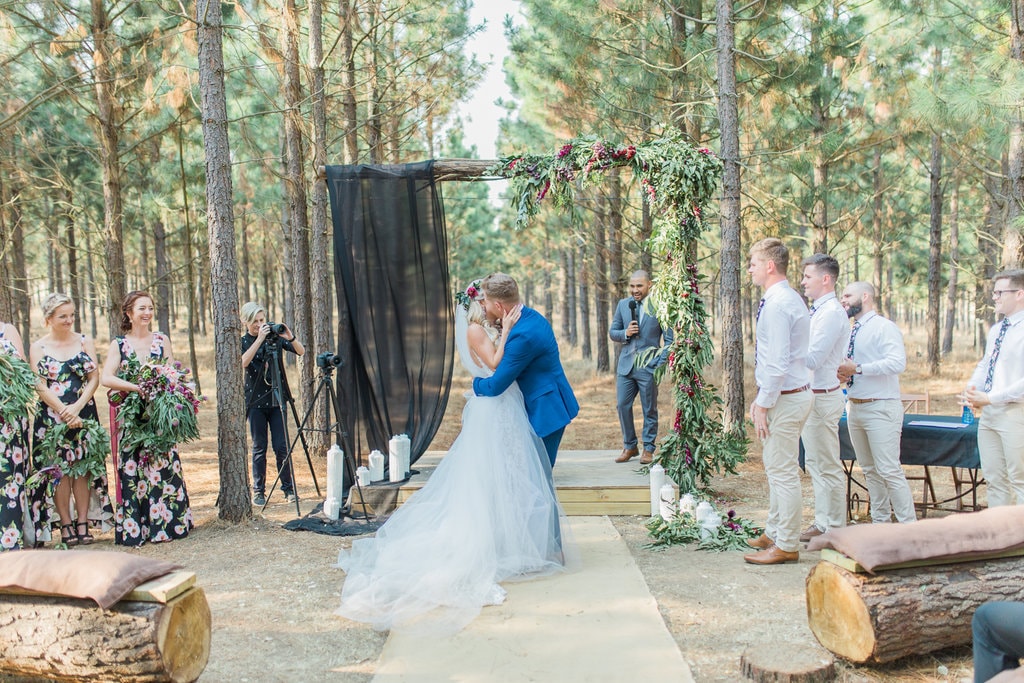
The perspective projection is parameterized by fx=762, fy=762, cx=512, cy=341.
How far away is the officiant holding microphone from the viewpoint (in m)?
7.05

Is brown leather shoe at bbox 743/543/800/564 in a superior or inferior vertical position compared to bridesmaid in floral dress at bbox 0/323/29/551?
inferior

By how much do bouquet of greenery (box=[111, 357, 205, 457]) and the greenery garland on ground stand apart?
2.94 metres

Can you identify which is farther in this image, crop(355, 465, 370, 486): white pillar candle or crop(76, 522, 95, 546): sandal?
crop(355, 465, 370, 486): white pillar candle

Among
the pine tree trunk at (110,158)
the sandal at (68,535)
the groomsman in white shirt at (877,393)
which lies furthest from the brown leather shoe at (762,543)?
the pine tree trunk at (110,158)

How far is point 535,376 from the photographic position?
189 inches

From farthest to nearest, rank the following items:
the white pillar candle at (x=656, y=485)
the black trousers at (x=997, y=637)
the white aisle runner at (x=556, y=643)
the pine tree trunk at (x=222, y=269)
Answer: the white pillar candle at (x=656, y=485) < the pine tree trunk at (x=222, y=269) < the white aisle runner at (x=556, y=643) < the black trousers at (x=997, y=637)

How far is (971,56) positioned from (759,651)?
361 inches

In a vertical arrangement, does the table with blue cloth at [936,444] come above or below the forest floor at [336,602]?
above

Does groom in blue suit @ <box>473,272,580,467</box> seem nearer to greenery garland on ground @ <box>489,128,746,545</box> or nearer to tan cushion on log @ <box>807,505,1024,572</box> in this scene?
greenery garland on ground @ <box>489,128,746,545</box>

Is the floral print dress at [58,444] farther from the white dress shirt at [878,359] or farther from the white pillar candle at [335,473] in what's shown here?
the white dress shirt at [878,359]

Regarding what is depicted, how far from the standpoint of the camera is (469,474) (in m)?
4.66

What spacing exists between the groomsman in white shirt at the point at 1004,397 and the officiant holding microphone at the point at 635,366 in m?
2.78

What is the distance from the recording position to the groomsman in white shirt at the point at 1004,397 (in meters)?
4.44

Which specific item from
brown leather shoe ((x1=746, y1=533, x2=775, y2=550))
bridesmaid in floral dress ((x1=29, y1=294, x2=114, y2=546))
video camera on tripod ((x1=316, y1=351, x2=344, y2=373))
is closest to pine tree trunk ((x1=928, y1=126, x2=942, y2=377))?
brown leather shoe ((x1=746, y1=533, x2=775, y2=550))
